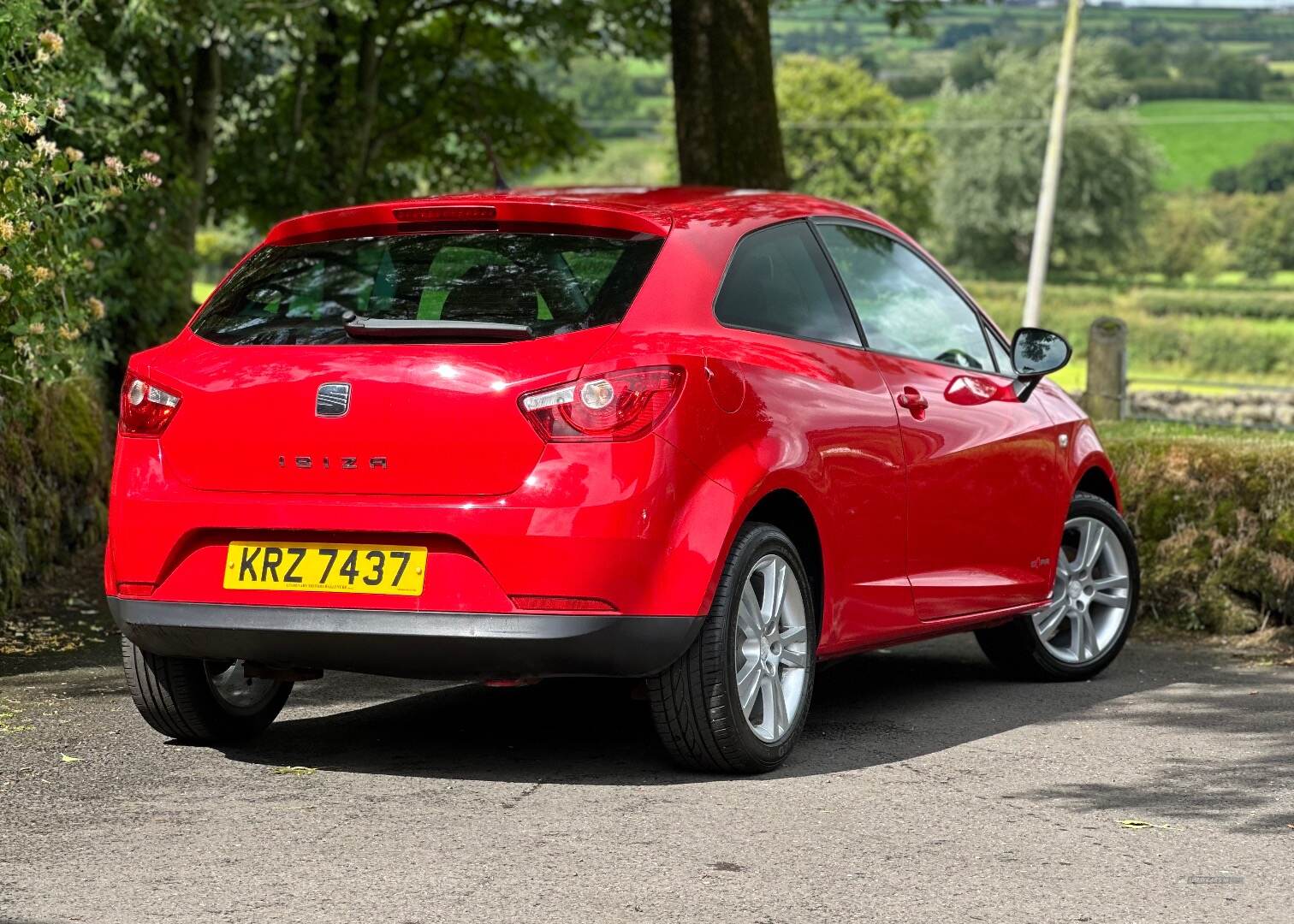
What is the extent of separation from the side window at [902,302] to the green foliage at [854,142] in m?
94.3

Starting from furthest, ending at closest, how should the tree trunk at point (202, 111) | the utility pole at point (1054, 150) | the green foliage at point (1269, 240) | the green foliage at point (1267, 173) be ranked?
the green foliage at point (1267, 173) → the green foliage at point (1269, 240) → the utility pole at point (1054, 150) → the tree trunk at point (202, 111)

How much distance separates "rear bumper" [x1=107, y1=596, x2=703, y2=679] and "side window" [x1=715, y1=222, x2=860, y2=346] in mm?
1065

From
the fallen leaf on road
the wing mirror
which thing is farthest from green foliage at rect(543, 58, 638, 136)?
the fallen leaf on road

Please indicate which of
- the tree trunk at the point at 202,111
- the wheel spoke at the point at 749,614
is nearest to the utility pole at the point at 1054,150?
the tree trunk at the point at 202,111

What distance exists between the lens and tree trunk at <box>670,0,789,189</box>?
1355cm

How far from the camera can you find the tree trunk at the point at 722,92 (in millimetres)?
13555

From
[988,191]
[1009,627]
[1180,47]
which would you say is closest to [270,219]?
[1009,627]

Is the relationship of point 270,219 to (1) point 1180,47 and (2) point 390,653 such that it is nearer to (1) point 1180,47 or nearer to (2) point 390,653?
(2) point 390,653

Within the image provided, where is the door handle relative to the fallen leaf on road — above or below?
above

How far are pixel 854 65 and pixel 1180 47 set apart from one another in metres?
47.5

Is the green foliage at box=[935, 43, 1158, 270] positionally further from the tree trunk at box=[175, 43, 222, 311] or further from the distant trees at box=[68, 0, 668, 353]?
the tree trunk at box=[175, 43, 222, 311]

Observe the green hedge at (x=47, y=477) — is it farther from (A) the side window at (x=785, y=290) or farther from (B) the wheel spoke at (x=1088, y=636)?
(B) the wheel spoke at (x=1088, y=636)

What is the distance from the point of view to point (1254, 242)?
106 m

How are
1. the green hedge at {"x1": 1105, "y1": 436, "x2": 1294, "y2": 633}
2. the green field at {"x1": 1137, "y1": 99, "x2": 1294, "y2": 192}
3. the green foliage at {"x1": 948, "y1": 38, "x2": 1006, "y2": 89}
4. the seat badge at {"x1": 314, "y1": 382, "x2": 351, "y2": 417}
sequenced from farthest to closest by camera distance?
the green foliage at {"x1": 948, "y1": 38, "x2": 1006, "y2": 89} < the green field at {"x1": 1137, "y1": 99, "x2": 1294, "y2": 192} < the green hedge at {"x1": 1105, "y1": 436, "x2": 1294, "y2": 633} < the seat badge at {"x1": 314, "y1": 382, "x2": 351, "y2": 417}
